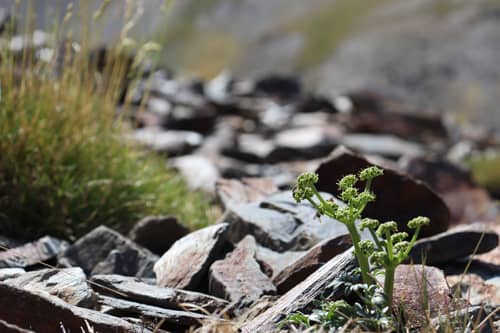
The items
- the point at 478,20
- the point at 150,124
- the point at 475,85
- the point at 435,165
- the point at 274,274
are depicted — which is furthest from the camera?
the point at 478,20

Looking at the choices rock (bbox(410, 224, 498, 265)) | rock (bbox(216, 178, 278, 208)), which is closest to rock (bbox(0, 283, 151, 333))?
rock (bbox(410, 224, 498, 265))

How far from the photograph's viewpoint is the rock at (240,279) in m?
3.08

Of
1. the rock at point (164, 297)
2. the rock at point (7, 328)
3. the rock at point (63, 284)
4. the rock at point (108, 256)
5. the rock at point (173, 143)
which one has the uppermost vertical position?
the rock at point (7, 328)

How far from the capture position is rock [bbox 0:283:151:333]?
261 cm

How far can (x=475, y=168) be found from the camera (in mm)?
11633

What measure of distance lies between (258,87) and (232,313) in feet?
67.3

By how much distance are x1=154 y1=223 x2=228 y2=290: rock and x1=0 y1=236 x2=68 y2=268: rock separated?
632 mm

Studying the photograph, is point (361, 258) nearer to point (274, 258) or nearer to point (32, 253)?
point (274, 258)

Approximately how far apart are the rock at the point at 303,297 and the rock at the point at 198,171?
3.77m

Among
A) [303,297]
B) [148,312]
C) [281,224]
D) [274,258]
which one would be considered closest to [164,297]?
[148,312]

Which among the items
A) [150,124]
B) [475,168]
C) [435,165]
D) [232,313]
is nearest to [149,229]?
[232,313]

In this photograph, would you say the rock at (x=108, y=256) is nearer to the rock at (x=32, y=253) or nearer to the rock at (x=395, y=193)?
the rock at (x=32, y=253)

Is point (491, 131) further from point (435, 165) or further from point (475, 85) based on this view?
point (435, 165)

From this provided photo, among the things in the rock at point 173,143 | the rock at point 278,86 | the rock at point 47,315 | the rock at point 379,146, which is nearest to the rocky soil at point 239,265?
the rock at point 47,315
